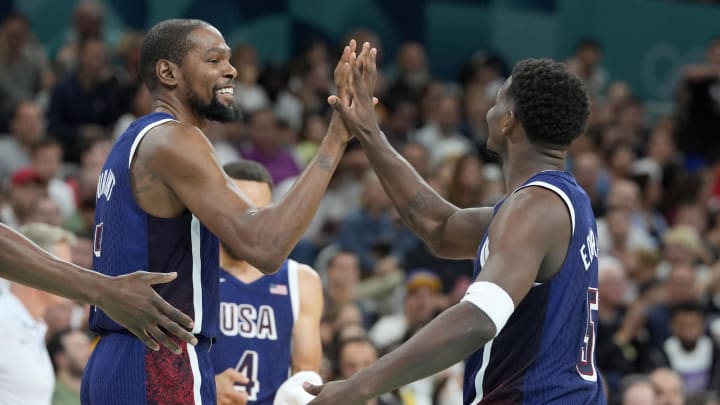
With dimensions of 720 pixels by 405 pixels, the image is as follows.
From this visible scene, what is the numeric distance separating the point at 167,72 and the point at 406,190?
1211 mm

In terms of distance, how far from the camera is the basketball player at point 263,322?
6512 mm

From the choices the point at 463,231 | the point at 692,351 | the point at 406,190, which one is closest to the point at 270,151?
the point at 692,351

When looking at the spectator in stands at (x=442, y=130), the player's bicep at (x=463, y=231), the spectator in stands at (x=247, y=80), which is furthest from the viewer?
the spectator in stands at (x=442, y=130)

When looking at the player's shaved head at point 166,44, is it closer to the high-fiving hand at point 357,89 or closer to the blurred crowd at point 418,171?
the high-fiving hand at point 357,89

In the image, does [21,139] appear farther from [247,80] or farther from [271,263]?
[271,263]

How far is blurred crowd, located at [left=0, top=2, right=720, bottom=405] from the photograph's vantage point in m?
10.4

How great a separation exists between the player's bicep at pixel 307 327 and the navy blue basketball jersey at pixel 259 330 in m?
0.03

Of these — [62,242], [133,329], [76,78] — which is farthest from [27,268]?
[76,78]

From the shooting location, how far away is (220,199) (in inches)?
195

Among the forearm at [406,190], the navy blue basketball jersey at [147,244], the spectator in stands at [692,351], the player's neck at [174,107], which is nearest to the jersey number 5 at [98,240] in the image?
the navy blue basketball jersey at [147,244]

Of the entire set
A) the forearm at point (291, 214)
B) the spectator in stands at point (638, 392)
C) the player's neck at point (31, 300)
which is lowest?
the spectator in stands at point (638, 392)

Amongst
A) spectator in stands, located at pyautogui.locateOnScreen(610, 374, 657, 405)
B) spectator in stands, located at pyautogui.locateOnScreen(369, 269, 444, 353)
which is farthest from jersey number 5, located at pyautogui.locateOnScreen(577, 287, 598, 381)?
spectator in stands, located at pyautogui.locateOnScreen(369, 269, 444, 353)

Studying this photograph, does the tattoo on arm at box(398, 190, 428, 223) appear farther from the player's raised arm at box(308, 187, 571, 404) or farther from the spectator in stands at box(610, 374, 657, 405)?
the spectator in stands at box(610, 374, 657, 405)

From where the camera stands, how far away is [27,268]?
452 centimetres
